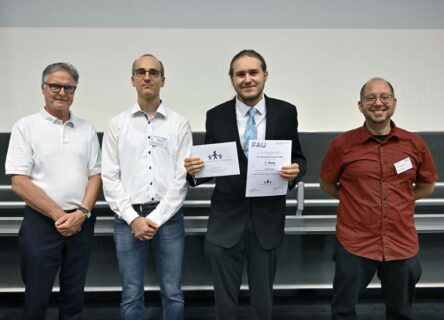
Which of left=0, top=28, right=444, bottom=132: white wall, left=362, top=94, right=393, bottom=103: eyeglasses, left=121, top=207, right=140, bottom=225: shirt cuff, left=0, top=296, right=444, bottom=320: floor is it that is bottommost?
left=0, top=296, right=444, bottom=320: floor

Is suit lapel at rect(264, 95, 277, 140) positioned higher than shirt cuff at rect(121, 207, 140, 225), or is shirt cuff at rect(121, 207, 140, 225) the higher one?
suit lapel at rect(264, 95, 277, 140)

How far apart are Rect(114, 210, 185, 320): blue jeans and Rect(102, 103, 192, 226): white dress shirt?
0.10 meters

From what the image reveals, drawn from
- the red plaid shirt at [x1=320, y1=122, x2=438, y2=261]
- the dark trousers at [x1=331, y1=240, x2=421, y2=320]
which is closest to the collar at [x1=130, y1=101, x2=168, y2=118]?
the red plaid shirt at [x1=320, y1=122, x2=438, y2=261]

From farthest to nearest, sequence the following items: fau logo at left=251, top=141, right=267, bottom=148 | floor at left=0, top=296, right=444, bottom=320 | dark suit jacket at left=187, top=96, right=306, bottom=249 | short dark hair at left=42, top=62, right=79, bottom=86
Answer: floor at left=0, top=296, right=444, bottom=320 < short dark hair at left=42, top=62, right=79, bottom=86 < dark suit jacket at left=187, top=96, right=306, bottom=249 < fau logo at left=251, top=141, right=267, bottom=148

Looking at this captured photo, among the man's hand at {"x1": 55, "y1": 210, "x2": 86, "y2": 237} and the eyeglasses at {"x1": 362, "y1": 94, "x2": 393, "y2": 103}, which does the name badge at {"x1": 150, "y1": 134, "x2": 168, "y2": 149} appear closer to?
the man's hand at {"x1": 55, "y1": 210, "x2": 86, "y2": 237}

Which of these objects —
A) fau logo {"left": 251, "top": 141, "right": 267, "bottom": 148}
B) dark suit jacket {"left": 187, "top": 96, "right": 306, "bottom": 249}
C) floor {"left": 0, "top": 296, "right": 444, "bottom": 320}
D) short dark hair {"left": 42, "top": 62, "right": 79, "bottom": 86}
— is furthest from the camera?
floor {"left": 0, "top": 296, "right": 444, "bottom": 320}

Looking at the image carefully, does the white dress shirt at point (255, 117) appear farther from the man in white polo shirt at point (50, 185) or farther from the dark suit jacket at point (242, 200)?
the man in white polo shirt at point (50, 185)

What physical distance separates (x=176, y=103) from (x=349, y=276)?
177cm

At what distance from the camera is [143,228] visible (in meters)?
1.64

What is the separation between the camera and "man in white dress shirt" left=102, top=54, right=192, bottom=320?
1691 millimetres

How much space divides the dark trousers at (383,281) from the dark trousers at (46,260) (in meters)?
1.51

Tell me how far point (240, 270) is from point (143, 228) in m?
0.58

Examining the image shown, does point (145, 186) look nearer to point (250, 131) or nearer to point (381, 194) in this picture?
point (250, 131)

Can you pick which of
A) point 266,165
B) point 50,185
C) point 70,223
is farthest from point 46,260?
point 266,165
